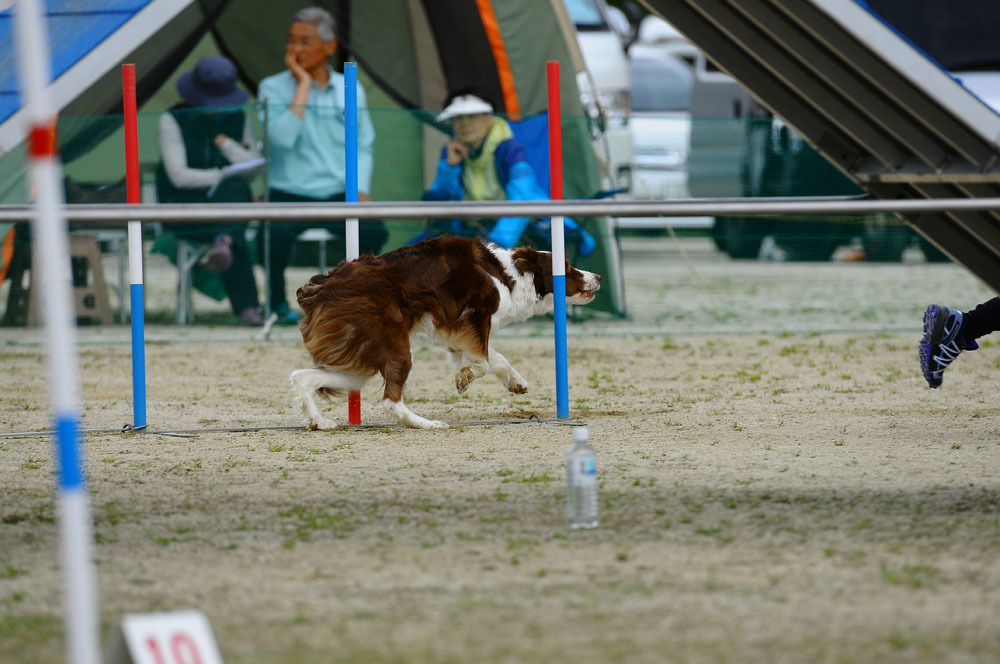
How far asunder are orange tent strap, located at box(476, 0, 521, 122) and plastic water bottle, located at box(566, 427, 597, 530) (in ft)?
27.9

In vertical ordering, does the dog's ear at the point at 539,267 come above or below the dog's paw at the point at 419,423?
above

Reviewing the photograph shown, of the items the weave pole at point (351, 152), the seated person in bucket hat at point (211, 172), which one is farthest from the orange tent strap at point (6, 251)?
the weave pole at point (351, 152)

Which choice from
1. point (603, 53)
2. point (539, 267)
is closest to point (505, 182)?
point (539, 267)

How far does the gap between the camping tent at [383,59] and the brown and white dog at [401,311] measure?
171 inches

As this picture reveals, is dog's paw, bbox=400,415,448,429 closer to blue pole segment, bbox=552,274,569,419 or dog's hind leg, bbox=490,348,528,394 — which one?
dog's hind leg, bbox=490,348,528,394

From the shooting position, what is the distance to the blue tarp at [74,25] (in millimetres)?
9516

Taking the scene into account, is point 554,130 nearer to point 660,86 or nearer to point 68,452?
point 68,452

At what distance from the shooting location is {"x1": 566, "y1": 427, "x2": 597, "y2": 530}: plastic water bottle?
3.86 m

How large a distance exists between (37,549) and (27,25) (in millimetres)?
1986

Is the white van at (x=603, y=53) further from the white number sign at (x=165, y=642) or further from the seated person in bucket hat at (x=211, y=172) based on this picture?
the white number sign at (x=165, y=642)

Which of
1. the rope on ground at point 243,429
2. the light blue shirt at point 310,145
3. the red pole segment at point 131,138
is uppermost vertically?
the light blue shirt at point 310,145

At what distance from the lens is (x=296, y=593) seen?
3.29m

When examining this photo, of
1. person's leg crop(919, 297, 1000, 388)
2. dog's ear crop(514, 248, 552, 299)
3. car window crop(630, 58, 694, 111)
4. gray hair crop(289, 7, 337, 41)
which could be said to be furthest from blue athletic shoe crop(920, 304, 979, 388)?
car window crop(630, 58, 694, 111)

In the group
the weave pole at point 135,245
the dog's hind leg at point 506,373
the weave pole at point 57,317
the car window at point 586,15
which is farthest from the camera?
the car window at point 586,15
